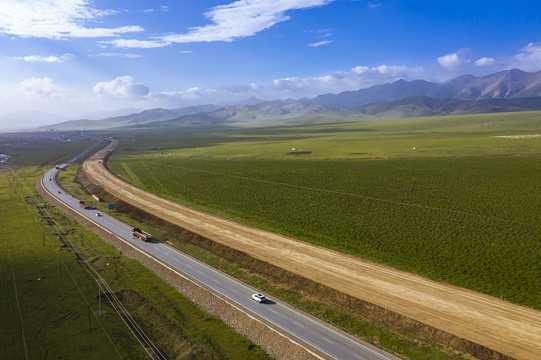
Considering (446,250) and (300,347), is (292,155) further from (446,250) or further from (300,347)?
(300,347)

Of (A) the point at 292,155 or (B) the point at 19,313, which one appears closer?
(B) the point at 19,313

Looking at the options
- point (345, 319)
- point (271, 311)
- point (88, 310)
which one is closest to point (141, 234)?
point (88, 310)

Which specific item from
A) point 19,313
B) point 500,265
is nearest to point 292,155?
point 500,265

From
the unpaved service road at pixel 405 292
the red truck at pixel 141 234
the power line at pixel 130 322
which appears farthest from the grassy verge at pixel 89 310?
the unpaved service road at pixel 405 292

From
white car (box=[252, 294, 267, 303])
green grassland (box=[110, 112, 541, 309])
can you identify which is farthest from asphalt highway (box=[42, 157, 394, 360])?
green grassland (box=[110, 112, 541, 309])

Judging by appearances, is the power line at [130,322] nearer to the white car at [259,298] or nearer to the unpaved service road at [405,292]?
the white car at [259,298]
